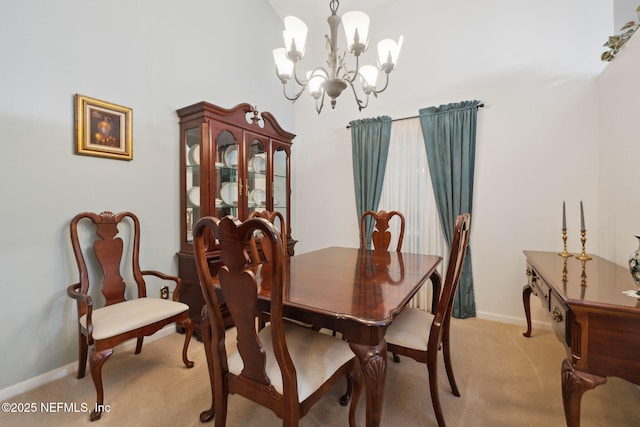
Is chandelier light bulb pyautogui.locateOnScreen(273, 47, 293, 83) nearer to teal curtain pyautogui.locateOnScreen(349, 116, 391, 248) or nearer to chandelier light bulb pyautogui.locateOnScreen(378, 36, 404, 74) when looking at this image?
chandelier light bulb pyautogui.locateOnScreen(378, 36, 404, 74)

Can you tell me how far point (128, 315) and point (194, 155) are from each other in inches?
54.3

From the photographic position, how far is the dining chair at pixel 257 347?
0.91 metres

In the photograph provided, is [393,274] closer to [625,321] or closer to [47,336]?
[625,321]

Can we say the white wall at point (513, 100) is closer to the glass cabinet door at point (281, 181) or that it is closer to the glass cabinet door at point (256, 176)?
the glass cabinet door at point (281, 181)

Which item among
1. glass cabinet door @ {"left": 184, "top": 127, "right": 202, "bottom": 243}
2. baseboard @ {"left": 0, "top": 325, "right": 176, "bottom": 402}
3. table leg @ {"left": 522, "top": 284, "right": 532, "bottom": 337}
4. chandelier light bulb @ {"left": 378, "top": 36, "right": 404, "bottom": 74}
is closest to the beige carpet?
A: baseboard @ {"left": 0, "top": 325, "right": 176, "bottom": 402}

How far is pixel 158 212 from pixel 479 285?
309 cm

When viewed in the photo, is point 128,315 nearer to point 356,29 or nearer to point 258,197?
point 258,197

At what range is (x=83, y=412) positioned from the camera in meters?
1.51

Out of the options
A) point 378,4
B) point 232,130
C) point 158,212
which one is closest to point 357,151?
point 232,130

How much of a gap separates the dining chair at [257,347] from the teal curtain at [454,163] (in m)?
1.97

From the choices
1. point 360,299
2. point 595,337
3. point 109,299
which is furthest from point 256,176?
point 595,337

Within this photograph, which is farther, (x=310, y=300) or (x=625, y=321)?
(x=310, y=300)

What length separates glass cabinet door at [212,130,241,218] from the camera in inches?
98.5

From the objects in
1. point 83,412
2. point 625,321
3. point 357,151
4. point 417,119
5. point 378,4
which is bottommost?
point 83,412
